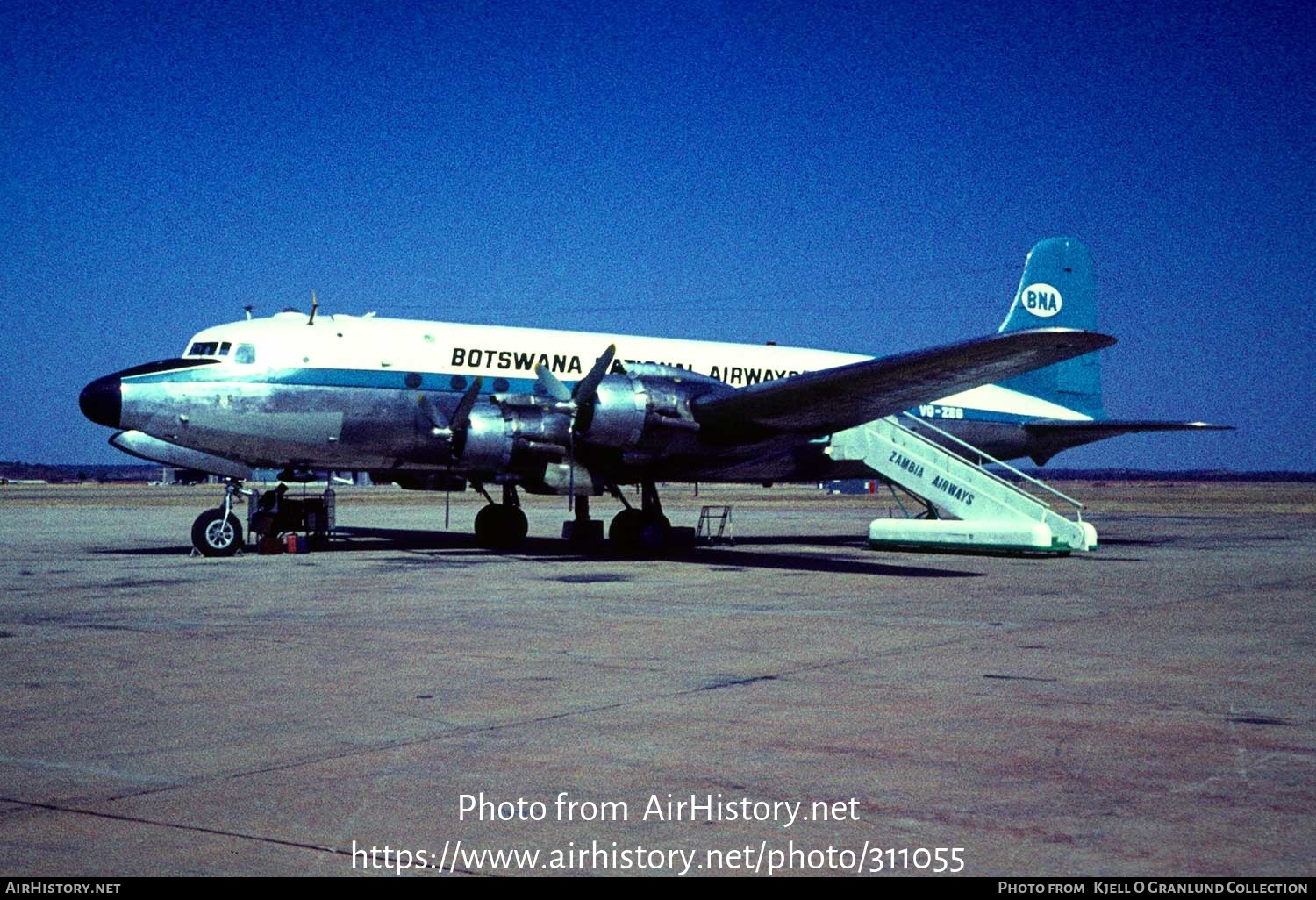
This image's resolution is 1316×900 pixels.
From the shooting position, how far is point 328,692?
328 inches

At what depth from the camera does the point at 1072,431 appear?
28.3 meters

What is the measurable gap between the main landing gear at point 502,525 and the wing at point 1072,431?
39.6ft

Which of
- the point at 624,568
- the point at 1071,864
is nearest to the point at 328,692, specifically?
the point at 1071,864

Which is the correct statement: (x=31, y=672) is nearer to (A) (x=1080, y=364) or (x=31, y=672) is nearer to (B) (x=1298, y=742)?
(B) (x=1298, y=742)

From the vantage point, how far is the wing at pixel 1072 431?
26.7m

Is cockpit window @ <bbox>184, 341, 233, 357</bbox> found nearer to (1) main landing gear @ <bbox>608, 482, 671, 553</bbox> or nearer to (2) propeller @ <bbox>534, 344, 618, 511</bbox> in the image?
(2) propeller @ <bbox>534, 344, 618, 511</bbox>

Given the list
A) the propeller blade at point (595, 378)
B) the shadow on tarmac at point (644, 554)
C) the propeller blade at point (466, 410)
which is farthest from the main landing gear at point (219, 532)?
the propeller blade at point (595, 378)

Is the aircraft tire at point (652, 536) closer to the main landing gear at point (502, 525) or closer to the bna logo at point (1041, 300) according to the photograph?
the main landing gear at point (502, 525)

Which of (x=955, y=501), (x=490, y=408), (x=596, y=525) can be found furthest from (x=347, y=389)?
(x=955, y=501)

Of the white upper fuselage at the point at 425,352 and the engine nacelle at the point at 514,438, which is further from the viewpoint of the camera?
the white upper fuselage at the point at 425,352

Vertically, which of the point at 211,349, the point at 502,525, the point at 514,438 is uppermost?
the point at 211,349

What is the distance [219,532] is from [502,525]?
19.3 ft

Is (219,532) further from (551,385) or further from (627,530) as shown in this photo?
(627,530)

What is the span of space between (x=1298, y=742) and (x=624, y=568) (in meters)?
13.3
